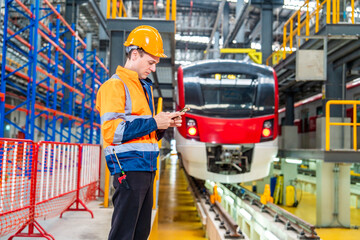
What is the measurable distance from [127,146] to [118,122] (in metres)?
0.14

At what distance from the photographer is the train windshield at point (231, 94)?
6.84 m

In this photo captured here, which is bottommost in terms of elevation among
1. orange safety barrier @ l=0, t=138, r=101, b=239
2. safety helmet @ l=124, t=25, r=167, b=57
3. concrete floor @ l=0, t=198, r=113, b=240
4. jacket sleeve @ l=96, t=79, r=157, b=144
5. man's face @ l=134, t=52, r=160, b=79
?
concrete floor @ l=0, t=198, r=113, b=240

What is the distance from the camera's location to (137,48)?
2.10 m

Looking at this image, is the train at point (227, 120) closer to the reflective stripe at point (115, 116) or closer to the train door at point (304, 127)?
the reflective stripe at point (115, 116)

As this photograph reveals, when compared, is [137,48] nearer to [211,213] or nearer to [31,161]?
[31,161]

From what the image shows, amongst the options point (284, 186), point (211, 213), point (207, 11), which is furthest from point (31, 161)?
point (207, 11)

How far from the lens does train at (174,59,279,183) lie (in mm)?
6672

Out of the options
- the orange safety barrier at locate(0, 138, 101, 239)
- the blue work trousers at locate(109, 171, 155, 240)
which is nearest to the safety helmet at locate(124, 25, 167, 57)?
the blue work trousers at locate(109, 171, 155, 240)

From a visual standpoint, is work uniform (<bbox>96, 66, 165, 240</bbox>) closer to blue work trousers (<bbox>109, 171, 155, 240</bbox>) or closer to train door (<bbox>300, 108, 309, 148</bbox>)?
blue work trousers (<bbox>109, 171, 155, 240</bbox>)

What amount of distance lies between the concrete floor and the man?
1934 millimetres

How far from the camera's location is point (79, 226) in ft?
13.9

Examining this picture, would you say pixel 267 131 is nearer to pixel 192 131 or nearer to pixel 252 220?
pixel 192 131

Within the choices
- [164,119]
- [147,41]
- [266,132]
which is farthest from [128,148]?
[266,132]

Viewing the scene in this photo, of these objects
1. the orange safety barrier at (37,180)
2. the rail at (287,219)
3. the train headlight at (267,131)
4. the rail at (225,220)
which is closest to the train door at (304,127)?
the rail at (287,219)
